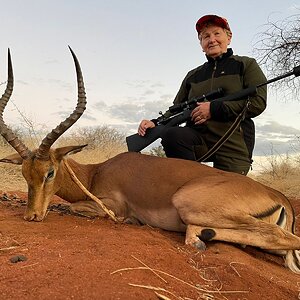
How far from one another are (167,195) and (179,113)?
203 centimetres

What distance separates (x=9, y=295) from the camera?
1.96 metres

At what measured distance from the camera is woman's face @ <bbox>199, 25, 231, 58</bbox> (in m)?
6.14

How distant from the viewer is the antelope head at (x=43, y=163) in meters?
4.52

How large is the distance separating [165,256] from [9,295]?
121 centimetres

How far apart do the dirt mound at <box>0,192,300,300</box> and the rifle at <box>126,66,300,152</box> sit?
243cm

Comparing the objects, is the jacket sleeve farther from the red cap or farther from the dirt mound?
the dirt mound

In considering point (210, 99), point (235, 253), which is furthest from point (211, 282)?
point (210, 99)

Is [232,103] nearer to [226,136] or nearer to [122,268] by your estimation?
[226,136]

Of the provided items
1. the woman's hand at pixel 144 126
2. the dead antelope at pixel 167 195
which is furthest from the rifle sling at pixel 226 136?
the dead antelope at pixel 167 195

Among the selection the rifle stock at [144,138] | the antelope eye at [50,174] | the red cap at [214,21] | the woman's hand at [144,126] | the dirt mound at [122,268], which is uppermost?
the red cap at [214,21]

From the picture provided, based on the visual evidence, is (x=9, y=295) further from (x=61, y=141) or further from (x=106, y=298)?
(x=61, y=141)

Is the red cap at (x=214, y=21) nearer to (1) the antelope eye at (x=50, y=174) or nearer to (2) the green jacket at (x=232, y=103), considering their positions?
(2) the green jacket at (x=232, y=103)

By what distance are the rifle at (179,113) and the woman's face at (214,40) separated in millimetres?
651

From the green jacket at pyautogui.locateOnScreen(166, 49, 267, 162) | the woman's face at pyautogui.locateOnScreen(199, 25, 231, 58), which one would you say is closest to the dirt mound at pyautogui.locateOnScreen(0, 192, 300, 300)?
the green jacket at pyautogui.locateOnScreen(166, 49, 267, 162)
